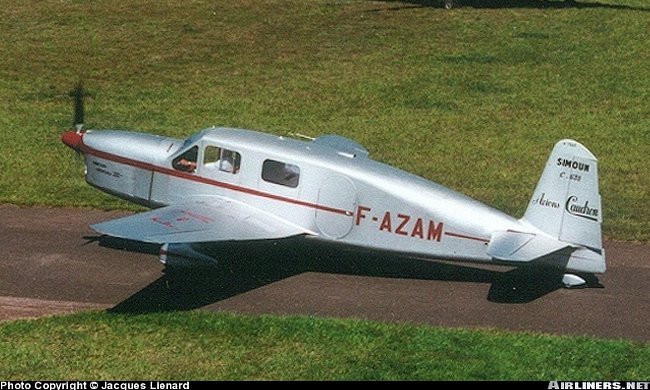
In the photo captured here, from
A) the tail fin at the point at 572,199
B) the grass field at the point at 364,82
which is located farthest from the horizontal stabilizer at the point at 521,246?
the grass field at the point at 364,82

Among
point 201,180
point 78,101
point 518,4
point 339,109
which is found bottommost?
point 78,101

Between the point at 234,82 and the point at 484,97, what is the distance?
7.20 metres

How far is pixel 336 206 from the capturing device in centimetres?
1902

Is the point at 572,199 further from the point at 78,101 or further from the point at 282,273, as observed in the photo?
the point at 78,101

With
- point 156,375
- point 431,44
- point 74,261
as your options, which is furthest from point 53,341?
point 431,44

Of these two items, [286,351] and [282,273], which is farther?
[282,273]

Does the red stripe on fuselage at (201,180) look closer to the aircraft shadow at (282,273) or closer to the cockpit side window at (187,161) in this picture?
the cockpit side window at (187,161)

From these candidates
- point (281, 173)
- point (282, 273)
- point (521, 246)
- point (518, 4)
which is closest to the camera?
point (521, 246)

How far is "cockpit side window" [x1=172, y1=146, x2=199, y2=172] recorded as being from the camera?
20.1 m

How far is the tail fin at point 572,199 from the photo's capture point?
1747cm

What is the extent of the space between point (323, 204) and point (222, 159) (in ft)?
6.70

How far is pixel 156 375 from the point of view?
15398mm

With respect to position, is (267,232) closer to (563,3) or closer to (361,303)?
(361,303)

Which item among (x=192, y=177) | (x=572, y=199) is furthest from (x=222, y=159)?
(x=572, y=199)
